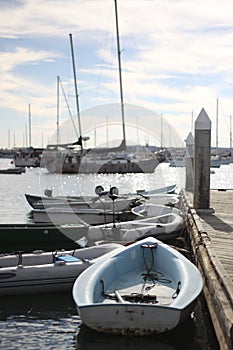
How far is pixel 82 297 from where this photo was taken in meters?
7.62

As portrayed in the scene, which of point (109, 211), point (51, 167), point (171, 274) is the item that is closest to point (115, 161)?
point (51, 167)

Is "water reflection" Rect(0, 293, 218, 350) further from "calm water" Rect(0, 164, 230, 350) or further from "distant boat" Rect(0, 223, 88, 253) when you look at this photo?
"distant boat" Rect(0, 223, 88, 253)

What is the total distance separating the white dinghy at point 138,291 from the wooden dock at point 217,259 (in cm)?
30

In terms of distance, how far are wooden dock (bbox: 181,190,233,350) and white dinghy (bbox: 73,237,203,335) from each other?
296 millimetres

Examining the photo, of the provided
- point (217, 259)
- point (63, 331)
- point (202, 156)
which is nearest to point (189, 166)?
point (202, 156)

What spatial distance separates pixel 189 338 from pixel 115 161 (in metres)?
65.2

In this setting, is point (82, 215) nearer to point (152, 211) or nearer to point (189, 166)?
point (152, 211)

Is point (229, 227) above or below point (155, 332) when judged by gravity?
above

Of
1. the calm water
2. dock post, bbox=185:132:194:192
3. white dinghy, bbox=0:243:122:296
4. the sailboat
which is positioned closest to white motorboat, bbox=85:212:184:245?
white dinghy, bbox=0:243:122:296

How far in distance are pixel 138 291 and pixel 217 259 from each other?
1372mm

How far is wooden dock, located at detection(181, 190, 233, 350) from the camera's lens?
614 centimetres

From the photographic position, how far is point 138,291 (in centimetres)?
859

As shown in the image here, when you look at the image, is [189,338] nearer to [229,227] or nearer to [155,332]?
[155,332]

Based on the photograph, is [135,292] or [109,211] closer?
[135,292]
